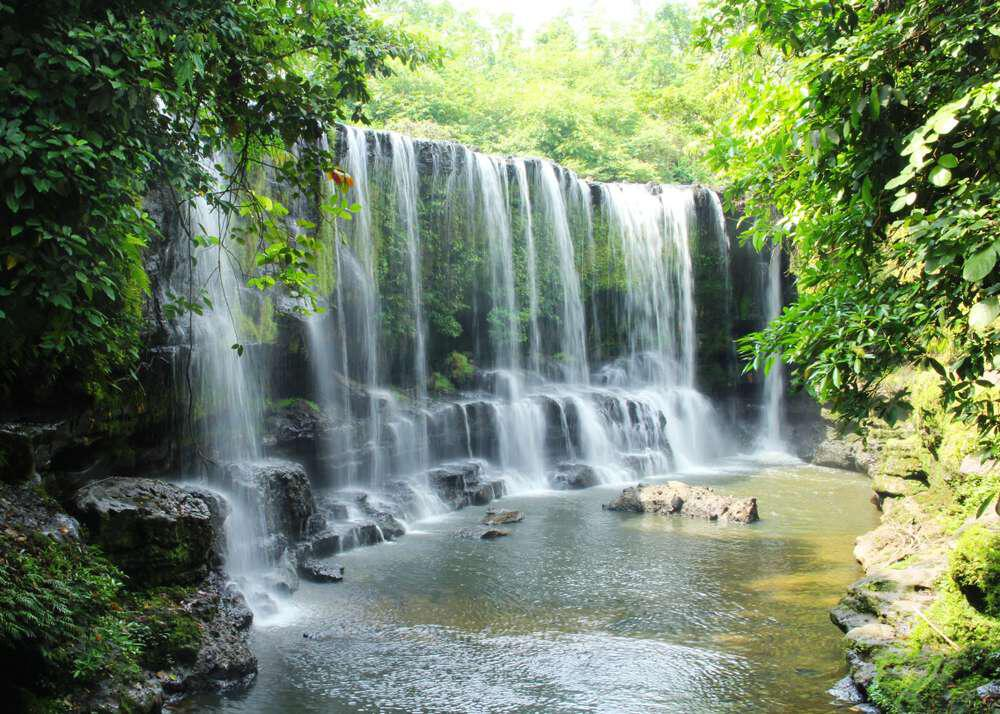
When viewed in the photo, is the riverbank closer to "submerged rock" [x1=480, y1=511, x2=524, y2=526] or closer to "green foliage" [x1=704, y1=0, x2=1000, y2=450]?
"green foliage" [x1=704, y1=0, x2=1000, y2=450]

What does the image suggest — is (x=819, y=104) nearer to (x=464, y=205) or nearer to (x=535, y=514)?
(x=535, y=514)

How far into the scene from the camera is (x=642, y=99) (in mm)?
24844

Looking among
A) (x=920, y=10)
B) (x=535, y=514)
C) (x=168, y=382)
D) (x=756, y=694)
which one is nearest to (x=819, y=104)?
(x=920, y=10)

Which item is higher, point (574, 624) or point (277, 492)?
point (277, 492)

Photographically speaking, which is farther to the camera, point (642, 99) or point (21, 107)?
point (642, 99)

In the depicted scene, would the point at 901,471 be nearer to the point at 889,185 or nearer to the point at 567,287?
the point at 889,185

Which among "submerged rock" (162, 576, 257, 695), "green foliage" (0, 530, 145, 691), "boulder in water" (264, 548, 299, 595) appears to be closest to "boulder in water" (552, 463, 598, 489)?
"boulder in water" (264, 548, 299, 595)

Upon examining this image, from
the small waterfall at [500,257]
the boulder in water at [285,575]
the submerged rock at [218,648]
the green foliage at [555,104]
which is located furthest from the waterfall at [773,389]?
the submerged rock at [218,648]

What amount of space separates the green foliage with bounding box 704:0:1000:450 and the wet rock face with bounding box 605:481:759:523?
7.93 meters

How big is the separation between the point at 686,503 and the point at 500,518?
316 cm

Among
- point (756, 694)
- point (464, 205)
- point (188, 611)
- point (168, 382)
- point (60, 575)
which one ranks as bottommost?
point (756, 694)

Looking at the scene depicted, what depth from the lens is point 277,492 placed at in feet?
33.6

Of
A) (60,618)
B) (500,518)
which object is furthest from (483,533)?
(60,618)

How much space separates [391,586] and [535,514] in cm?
449
